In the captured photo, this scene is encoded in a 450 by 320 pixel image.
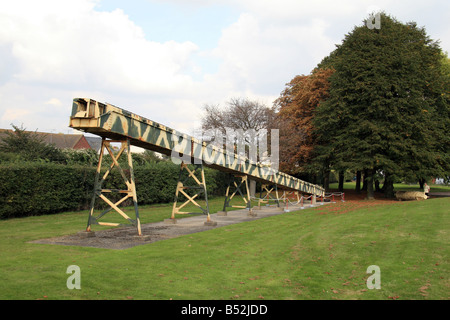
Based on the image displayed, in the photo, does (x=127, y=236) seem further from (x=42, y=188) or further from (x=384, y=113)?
(x=384, y=113)

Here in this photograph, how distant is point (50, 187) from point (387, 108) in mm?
26976

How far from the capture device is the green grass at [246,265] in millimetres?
7031

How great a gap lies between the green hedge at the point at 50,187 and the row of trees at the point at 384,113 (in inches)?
641


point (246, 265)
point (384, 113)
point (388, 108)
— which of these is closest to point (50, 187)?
point (246, 265)

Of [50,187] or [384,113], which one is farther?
[384,113]

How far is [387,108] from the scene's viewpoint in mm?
32312

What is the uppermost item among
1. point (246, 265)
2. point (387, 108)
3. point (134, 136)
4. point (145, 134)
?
point (387, 108)

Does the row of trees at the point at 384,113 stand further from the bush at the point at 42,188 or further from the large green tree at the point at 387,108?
the bush at the point at 42,188

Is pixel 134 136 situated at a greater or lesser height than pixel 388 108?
lesser

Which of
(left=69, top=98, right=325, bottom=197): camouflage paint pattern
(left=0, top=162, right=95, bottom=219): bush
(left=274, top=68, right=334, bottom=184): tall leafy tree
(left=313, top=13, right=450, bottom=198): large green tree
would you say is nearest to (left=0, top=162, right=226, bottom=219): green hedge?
(left=0, top=162, right=95, bottom=219): bush

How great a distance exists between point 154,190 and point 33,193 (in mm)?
9820

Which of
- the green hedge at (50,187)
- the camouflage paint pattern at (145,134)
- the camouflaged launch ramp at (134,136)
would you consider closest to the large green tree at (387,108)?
the camouflage paint pattern at (145,134)
